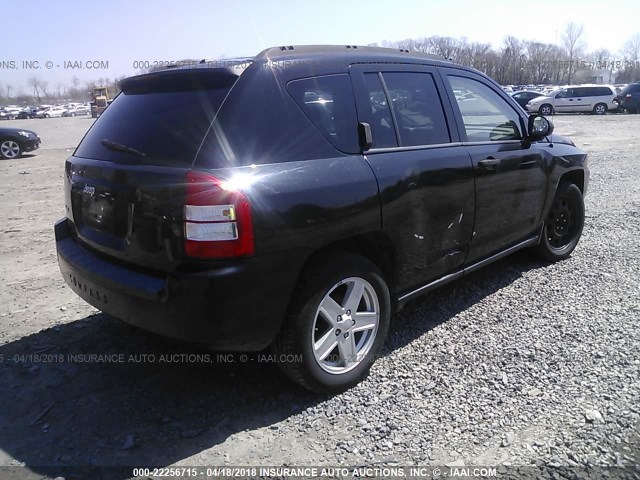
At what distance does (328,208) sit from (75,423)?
1.76 metres

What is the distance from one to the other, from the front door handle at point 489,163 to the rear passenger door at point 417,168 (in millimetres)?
147

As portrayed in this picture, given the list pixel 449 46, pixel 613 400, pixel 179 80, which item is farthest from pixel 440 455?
pixel 449 46

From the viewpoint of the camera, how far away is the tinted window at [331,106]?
2781 mm

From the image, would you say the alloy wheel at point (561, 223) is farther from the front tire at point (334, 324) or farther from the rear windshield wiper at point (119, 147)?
the rear windshield wiper at point (119, 147)

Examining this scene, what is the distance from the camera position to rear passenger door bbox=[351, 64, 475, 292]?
3045 millimetres

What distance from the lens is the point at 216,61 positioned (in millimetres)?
2973

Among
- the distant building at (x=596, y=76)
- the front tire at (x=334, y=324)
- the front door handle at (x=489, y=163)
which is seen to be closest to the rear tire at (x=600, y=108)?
the front door handle at (x=489, y=163)

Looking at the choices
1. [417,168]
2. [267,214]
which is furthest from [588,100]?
[267,214]

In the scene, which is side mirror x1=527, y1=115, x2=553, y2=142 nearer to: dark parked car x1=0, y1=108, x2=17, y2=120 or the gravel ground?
the gravel ground

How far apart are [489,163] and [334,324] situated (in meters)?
1.78

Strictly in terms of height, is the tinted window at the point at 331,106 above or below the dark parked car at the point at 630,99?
below

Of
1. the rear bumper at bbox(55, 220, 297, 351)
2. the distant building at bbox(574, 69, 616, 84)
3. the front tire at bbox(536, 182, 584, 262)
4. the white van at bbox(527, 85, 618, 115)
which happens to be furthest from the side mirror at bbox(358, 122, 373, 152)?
the distant building at bbox(574, 69, 616, 84)

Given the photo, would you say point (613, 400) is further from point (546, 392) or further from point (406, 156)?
point (406, 156)

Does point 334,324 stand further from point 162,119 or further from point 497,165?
point 497,165
